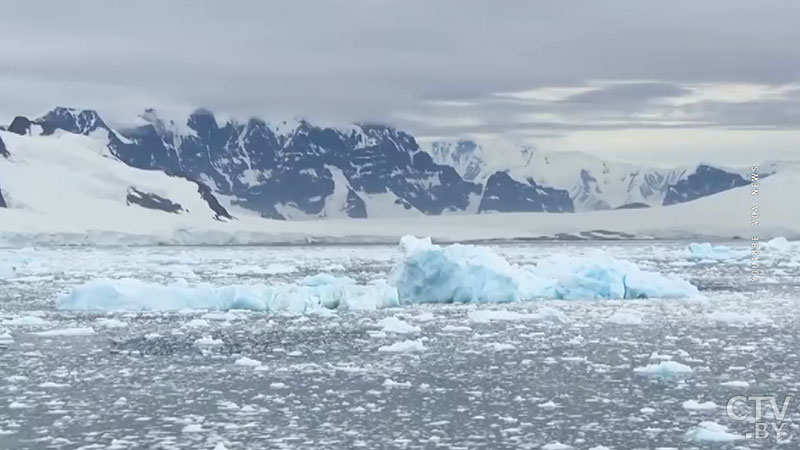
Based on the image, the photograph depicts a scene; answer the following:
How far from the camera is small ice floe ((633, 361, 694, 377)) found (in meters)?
14.8

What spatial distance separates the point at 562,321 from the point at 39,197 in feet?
305

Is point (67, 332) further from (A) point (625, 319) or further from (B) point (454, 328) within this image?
(A) point (625, 319)

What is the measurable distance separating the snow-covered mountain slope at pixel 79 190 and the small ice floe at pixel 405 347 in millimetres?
83147

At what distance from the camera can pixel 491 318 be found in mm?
23016

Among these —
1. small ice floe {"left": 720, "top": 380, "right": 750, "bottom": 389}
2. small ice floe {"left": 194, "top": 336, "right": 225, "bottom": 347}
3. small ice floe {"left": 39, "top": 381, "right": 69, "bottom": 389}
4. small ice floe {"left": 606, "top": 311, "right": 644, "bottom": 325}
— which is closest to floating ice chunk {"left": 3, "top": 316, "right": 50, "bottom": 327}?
small ice floe {"left": 194, "top": 336, "right": 225, "bottom": 347}

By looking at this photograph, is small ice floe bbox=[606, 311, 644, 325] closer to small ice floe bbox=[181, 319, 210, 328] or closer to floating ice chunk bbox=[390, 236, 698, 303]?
floating ice chunk bbox=[390, 236, 698, 303]

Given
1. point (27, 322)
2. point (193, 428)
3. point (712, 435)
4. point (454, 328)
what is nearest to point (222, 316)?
point (27, 322)

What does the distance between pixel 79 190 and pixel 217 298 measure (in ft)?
303

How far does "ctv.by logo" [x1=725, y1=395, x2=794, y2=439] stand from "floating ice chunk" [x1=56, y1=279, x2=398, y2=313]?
13691 millimetres

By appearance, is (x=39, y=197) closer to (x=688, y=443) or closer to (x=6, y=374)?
(x=6, y=374)

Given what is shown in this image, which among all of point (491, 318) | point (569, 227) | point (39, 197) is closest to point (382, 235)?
point (569, 227)

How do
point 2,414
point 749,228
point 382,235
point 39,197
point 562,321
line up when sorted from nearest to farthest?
point 2,414, point 562,321, point 749,228, point 39,197, point 382,235

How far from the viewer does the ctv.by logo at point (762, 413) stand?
10981 mm

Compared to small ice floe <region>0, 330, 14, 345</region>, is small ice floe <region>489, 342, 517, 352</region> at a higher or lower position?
higher
